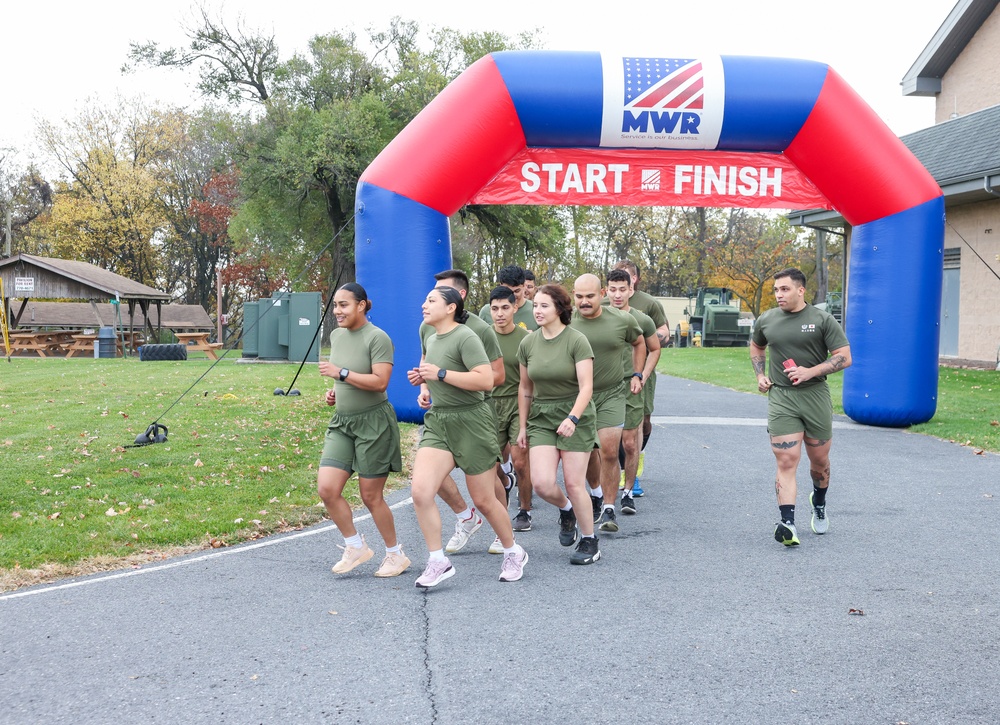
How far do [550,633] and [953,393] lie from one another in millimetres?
13740

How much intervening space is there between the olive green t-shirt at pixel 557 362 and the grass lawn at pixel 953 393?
6.69m

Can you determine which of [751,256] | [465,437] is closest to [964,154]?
[465,437]

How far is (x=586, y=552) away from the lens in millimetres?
5918

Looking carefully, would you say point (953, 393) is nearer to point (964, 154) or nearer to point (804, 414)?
point (964, 154)

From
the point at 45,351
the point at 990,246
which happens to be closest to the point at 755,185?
the point at 990,246

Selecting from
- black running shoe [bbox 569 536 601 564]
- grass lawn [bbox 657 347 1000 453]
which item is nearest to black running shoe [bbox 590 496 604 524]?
black running shoe [bbox 569 536 601 564]

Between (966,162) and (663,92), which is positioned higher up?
(966,162)

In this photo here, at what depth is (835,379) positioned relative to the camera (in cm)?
2005

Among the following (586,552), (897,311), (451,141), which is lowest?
(586,552)

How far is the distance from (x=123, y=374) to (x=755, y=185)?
15005 millimetres

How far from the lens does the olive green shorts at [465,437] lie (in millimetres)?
5461

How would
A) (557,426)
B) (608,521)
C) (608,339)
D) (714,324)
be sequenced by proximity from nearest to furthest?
(557,426)
(608,339)
(608,521)
(714,324)

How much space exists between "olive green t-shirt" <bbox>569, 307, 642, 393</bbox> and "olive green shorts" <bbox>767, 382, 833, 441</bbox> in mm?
1083

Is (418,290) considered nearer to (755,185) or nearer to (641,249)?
(755,185)
